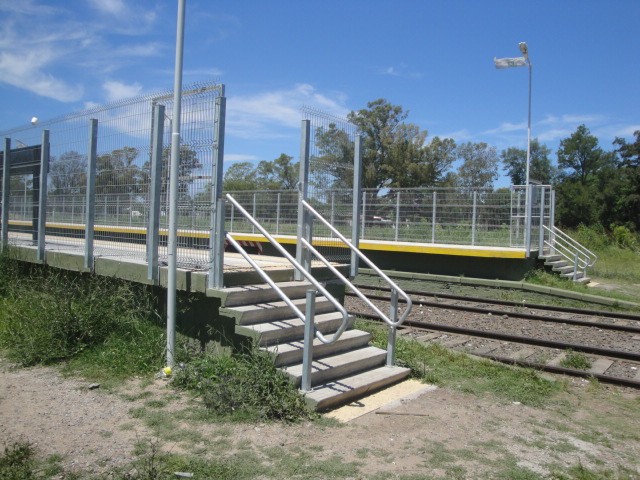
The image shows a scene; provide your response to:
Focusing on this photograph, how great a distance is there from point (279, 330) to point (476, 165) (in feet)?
183

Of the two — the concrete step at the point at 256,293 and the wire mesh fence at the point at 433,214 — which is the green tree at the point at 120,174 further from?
the wire mesh fence at the point at 433,214

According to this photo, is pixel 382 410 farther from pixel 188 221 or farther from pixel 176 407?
pixel 188 221

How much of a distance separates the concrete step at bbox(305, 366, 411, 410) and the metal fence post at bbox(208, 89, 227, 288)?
5.67 ft

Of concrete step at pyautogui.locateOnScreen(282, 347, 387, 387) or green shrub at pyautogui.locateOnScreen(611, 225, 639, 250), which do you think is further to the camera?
green shrub at pyautogui.locateOnScreen(611, 225, 639, 250)

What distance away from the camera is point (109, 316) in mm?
7672

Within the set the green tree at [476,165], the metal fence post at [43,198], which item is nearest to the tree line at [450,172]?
the green tree at [476,165]

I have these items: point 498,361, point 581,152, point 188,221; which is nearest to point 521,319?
point 498,361

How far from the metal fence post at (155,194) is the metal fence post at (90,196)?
1.46 m

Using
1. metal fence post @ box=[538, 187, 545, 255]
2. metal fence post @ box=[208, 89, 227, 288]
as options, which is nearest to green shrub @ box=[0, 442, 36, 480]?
metal fence post @ box=[208, 89, 227, 288]

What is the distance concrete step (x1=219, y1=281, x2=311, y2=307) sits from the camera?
A: 6488mm

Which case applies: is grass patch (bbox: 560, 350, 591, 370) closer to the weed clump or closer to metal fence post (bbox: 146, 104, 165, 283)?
the weed clump

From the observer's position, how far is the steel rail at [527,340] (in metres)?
8.86

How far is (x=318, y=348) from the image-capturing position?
6.51 meters

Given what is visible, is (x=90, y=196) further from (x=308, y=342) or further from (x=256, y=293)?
(x=308, y=342)
